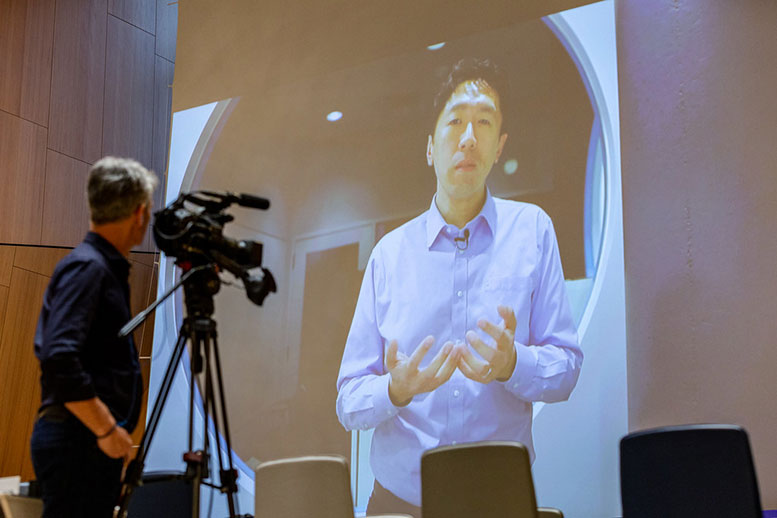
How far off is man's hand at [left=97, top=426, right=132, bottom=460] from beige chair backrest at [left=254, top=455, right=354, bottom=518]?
90 cm

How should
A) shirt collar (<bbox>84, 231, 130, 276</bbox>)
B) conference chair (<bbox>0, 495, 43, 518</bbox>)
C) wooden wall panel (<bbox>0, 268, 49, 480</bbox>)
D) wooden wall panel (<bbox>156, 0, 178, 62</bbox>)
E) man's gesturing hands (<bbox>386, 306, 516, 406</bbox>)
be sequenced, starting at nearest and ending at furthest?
1. shirt collar (<bbox>84, 231, 130, 276</bbox>)
2. conference chair (<bbox>0, 495, 43, 518</bbox>)
3. man's gesturing hands (<bbox>386, 306, 516, 406</bbox>)
4. wooden wall panel (<bbox>0, 268, 49, 480</bbox>)
5. wooden wall panel (<bbox>156, 0, 178, 62</bbox>)

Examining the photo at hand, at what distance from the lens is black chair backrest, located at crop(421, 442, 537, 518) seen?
87.7 inches

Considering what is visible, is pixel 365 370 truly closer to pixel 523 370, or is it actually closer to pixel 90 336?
pixel 523 370

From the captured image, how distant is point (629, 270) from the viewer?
3229 millimetres

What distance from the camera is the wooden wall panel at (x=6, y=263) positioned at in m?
5.14

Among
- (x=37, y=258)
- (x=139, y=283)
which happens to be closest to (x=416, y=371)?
A: (x=139, y=283)

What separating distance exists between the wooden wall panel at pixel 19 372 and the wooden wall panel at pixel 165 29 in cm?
215

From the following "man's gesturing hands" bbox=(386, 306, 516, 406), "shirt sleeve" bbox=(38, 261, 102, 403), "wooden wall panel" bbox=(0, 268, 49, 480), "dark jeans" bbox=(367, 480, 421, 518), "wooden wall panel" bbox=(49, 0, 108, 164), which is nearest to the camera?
"shirt sleeve" bbox=(38, 261, 102, 403)

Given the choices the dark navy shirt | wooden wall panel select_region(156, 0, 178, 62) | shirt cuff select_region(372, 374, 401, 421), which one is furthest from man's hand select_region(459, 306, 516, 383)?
wooden wall panel select_region(156, 0, 178, 62)

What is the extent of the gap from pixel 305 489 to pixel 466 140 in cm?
177

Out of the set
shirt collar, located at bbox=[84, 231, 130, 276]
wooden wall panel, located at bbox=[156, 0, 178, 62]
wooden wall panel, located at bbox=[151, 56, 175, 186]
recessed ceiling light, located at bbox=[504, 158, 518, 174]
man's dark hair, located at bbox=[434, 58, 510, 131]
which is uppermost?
wooden wall panel, located at bbox=[156, 0, 178, 62]

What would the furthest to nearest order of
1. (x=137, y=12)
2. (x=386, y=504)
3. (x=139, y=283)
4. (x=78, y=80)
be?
(x=137, y=12), (x=139, y=283), (x=78, y=80), (x=386, y=504)

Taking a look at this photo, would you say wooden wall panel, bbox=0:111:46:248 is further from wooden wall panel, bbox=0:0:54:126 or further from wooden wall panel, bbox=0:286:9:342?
wooden wall panel, bbox=0:286:9:342

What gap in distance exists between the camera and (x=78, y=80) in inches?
220
